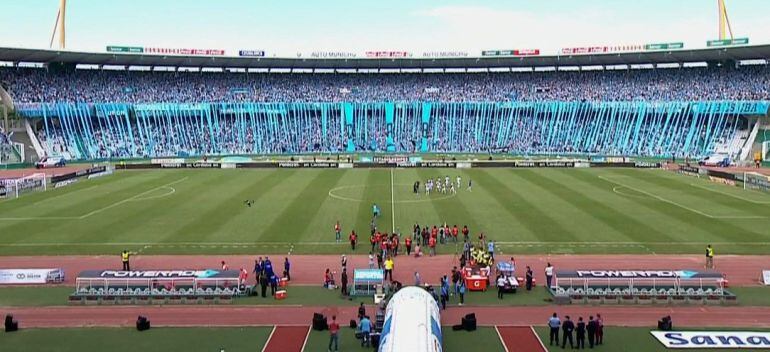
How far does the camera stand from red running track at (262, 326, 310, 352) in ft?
72.4

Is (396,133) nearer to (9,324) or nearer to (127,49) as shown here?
(127,49)

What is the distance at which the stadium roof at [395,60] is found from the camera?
9229cm

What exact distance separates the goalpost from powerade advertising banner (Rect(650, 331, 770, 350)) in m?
50.4

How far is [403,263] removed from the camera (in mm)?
33531

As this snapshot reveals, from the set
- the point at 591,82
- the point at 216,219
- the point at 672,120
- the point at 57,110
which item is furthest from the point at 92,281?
the point at 591,82

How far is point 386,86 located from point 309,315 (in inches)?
3612

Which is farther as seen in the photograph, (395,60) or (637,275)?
(395,60)

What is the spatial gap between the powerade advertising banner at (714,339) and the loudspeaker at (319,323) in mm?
10739

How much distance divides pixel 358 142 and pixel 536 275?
254 feet

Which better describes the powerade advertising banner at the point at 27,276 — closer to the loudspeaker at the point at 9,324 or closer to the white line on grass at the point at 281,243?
the loudspeaker at the point at 9,324

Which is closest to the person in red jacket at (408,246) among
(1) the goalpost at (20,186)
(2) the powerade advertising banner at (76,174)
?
(1) the goalpost at (20,186)

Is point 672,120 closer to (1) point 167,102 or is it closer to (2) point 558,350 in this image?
(1) point 167,102

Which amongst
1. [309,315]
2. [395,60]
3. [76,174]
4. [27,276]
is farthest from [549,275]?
[395,60]

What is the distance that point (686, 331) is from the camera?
23406mm
